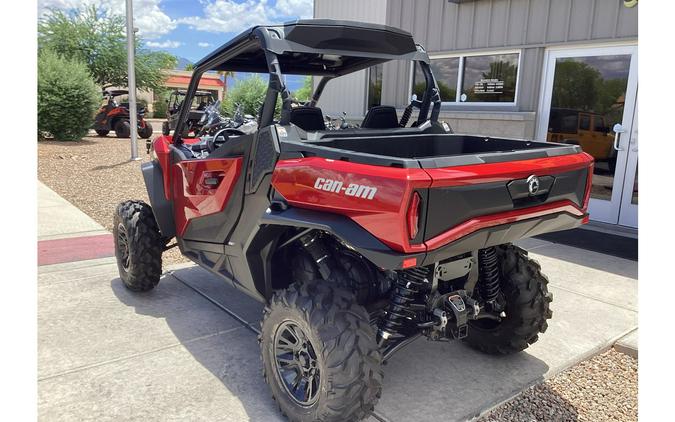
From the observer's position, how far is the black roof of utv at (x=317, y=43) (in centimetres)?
280

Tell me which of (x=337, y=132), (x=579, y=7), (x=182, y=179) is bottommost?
(x=182, y=179)

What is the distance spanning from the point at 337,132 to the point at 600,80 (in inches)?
221

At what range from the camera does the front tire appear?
234 centimetres

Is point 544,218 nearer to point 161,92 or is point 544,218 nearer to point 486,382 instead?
point 486,382

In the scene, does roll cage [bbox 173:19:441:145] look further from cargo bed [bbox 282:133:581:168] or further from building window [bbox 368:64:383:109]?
building window [bbox 368:64:383:109]

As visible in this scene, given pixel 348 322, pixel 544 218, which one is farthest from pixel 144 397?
pixel 544 218

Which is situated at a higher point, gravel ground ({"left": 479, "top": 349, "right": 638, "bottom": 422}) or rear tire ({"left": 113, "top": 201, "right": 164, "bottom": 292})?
rear tire ({"left": 113, "top": 201, "right": 164, "bottom": 292})

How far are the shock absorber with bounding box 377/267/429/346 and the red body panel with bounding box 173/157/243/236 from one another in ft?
3.79

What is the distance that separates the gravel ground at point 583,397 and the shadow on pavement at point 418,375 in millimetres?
90

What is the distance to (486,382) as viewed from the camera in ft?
10.2

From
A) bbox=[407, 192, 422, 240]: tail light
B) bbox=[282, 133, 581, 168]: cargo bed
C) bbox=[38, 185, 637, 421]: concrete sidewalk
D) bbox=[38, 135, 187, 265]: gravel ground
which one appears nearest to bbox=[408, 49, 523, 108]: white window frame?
bbox=[38, 185, 637, 421]: concrete sidewalk

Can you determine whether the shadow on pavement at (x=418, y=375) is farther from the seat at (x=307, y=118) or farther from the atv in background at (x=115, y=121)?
the atv in background at (x=115, y=121)

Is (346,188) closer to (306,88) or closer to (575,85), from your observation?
(575,85)

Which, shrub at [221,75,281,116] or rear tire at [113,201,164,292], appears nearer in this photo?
rear tire at [113,201,164,292]
